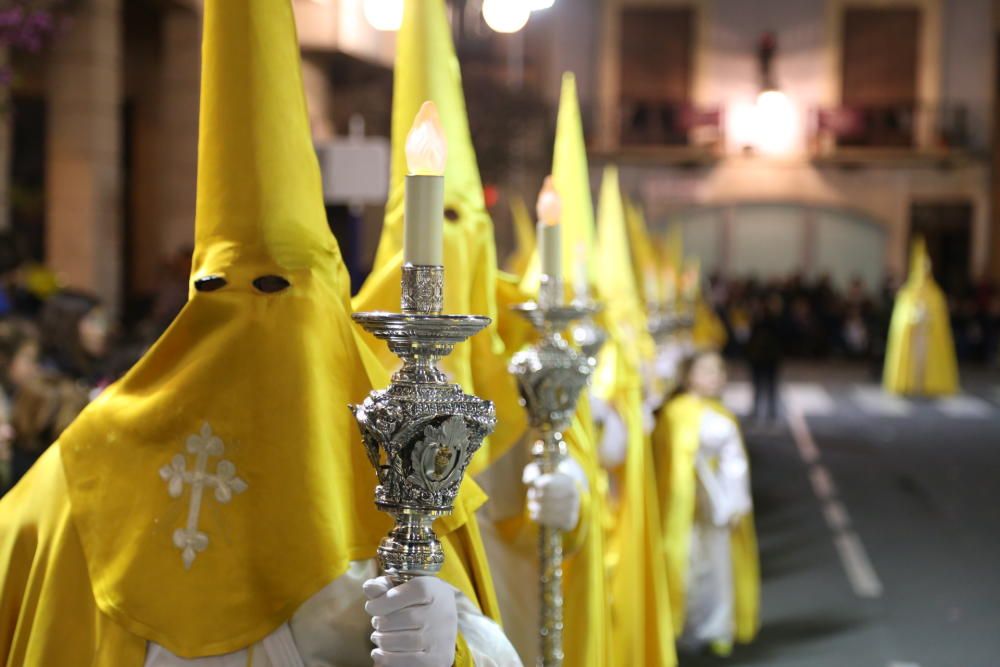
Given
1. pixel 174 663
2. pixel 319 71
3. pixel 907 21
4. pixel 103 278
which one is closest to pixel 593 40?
→ pixel 907 21

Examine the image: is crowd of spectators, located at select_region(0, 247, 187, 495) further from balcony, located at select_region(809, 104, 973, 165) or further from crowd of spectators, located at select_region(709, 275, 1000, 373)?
balcony, located at select_region(809, 104, 973, 165)

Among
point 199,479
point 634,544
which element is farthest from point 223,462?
point 634,544

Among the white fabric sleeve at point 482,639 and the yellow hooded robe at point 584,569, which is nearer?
the white fabric sleeve at point 482,639

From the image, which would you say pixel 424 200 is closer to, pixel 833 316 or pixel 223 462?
pixel 223 462

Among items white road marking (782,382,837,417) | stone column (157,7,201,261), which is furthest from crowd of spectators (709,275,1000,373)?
stone column (157,7,201,261)

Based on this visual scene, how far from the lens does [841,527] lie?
11008mm

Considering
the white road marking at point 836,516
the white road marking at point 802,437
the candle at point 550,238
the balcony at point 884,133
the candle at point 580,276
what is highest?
the balcony at point 884,133

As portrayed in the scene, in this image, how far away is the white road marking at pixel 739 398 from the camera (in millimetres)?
19031

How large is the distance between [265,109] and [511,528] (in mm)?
2280

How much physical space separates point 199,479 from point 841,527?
9.01m

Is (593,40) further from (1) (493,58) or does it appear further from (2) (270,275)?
(2) (270,275)

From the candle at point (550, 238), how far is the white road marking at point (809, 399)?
49.1ft

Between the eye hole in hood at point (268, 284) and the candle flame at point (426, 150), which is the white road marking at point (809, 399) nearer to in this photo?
the eye hole in hood at point (268, 284)

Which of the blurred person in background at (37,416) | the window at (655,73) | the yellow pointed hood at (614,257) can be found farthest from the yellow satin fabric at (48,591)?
the window at (655,73)
